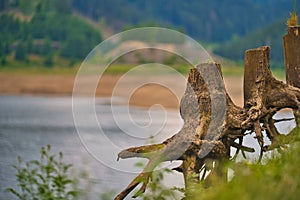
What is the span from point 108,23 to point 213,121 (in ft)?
380

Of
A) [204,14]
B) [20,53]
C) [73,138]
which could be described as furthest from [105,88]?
Answer: [204,14]

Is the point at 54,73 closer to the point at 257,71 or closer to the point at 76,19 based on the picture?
the point at 76,19

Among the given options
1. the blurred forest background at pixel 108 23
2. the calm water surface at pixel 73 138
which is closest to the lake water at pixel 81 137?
the calm water surface at pixel 73 138

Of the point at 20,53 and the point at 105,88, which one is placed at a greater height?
the point at 20,53

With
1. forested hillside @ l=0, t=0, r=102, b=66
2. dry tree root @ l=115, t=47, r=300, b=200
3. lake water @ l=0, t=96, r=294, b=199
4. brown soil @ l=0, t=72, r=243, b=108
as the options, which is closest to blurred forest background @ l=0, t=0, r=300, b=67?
forested hillside @ l=0, t=0, r=102, b=66

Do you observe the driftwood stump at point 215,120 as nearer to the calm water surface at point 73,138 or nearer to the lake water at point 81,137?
the lake water at point 81,137

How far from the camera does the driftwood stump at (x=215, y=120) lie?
29.5ft

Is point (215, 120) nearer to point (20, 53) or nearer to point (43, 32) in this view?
point (20, 53)

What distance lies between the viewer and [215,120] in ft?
29.8

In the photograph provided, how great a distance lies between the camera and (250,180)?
224 inches

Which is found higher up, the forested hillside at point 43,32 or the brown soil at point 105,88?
the forested hillside at point 43,32

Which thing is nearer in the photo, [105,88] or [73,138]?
[73,138]

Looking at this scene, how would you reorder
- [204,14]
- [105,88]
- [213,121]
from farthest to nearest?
1. [204,14]
2. [105,88]
3. [213,121]

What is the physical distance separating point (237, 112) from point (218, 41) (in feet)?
439
